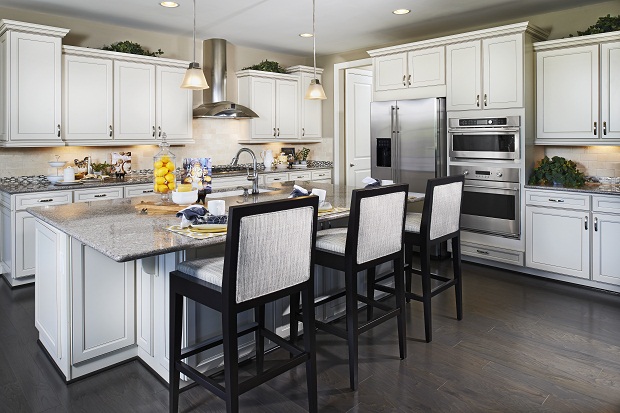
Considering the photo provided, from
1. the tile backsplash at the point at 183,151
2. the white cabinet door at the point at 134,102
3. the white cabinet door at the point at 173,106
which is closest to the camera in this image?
the tile backsplash at the point at 183,151

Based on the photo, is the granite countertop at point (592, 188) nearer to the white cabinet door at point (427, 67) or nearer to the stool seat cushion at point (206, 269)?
the white cabinet door at point (427, 67)

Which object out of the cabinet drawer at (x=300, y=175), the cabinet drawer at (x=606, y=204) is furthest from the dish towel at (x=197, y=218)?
the cabinet drawer at (x=300, y=175)

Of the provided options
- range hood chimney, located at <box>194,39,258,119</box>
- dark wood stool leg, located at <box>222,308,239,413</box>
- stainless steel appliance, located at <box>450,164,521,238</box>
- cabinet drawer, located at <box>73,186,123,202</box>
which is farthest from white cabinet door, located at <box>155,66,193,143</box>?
dark wood stool leg, located at <box>222,308,239,413</box>

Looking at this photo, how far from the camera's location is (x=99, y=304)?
2.66m

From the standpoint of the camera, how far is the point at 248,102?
20.6 feet

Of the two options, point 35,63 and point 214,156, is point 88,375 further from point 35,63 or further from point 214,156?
point 214,156

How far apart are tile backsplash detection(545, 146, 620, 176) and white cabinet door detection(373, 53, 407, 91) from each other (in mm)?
1761

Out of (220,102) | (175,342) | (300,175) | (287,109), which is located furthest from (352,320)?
(287,109)

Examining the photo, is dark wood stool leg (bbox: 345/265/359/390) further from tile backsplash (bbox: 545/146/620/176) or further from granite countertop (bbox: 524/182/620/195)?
tile backsplash (bbox: 545/146/620/176)

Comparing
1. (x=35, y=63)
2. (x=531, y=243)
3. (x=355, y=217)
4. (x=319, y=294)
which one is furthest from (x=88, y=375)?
(x=531, y=243)

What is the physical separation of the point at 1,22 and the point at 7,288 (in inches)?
92.8

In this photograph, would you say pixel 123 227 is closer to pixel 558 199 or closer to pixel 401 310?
pixel 401 310

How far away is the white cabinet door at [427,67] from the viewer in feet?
16.8

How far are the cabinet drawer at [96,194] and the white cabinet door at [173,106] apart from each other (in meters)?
0.92
